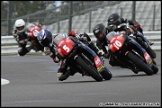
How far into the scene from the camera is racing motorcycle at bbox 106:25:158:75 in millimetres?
13055

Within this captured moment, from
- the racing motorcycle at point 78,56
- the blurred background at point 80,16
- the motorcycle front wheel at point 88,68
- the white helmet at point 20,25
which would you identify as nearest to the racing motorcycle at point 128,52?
the racing motorcycle at point 78,56

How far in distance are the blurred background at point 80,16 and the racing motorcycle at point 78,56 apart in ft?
36.4

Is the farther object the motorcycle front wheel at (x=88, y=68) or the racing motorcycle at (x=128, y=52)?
the racing motorcycle at (x=128, y=52)

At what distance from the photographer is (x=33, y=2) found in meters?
39.5

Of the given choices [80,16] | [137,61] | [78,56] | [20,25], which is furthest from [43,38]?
[80,16]

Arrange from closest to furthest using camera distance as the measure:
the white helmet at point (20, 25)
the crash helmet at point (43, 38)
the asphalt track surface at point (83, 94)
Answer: the asphalt track surface at point (83, 94), the crash helmet at point (43, 38), the white helmet at point (20, 25)

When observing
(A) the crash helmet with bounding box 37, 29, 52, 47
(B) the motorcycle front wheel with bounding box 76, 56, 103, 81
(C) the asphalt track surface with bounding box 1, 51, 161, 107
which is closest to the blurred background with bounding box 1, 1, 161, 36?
(A) the crash helmet with bounding box 37, 29, 52, 47

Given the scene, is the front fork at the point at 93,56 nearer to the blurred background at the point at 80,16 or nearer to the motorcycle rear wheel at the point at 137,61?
the motorcycle rear wheel at the point at 137,61

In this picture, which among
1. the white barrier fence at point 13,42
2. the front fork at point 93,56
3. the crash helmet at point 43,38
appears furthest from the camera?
the white barrier fence at point 13,42

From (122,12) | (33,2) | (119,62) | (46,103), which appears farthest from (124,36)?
(33,2)

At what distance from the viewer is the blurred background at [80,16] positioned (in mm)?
24078

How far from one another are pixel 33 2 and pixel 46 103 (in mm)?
31439

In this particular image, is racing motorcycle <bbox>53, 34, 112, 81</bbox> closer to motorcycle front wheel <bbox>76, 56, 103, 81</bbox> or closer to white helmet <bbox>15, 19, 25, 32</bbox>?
motorcycle front wheel <bbox>76, 56, 103, 81</bbox>

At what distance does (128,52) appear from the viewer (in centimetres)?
1313
